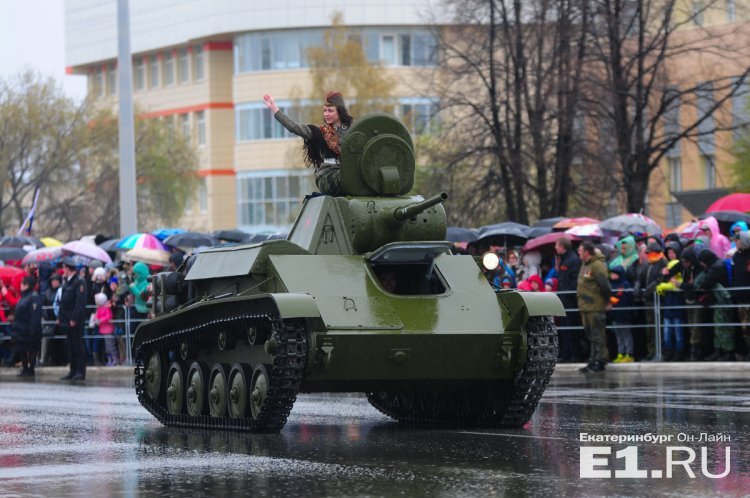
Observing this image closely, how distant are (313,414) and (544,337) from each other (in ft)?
11.7

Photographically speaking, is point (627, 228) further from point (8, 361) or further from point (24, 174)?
point (24, 174)

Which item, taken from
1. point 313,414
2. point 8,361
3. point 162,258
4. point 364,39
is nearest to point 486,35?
point 162,258

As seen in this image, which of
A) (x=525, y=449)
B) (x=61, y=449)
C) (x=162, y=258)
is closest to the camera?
(x=525, y=449)

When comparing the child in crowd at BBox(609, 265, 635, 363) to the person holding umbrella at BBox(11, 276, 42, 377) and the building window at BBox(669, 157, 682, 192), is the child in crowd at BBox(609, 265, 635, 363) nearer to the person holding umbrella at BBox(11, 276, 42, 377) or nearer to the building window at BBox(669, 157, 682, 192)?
the person holding umbrella at BBox(11, 276, 42, 377)

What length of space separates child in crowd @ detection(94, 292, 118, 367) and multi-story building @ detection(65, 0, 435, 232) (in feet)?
146

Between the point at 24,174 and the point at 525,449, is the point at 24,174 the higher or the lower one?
the higher one

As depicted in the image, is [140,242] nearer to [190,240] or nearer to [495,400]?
[190,240]

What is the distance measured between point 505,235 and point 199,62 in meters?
60.0

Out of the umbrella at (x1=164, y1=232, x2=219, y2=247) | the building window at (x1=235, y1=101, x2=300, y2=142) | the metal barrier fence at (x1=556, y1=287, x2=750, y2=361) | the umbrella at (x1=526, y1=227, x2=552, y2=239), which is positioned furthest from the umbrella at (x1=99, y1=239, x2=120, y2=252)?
the building window at (x1=235, y1=101, x2=300, y2=142)

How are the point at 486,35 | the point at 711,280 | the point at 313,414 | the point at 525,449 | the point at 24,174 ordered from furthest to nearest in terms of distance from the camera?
the point at 24,174
the point at 486,35
the point at 711,280
the point at 313,414
the point at 525,449

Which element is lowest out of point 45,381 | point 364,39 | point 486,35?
point 45,381

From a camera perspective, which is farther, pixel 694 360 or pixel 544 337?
pixel 694 360

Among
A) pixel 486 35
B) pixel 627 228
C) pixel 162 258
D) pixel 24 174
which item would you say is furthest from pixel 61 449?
pixel 24 174

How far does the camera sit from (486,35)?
38.9m
